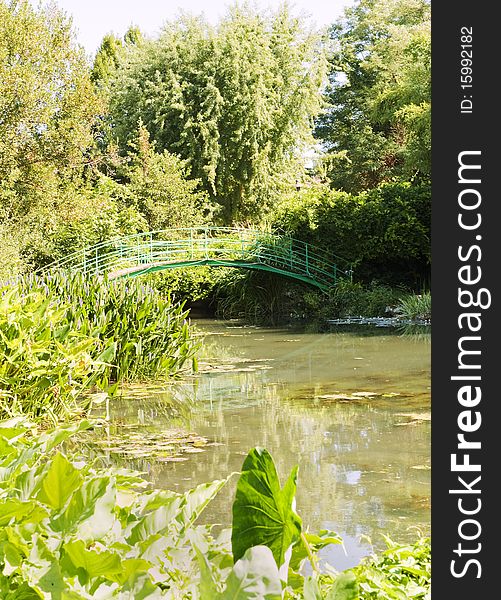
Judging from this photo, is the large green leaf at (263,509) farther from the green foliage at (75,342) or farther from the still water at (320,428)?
the green foliage at (75,342)

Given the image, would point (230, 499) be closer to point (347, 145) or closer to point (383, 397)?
point (383, 397)

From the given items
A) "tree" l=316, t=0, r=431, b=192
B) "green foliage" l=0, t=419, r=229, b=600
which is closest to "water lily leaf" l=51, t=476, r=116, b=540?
"green foliage" l=0, t=419, r=229, b=600

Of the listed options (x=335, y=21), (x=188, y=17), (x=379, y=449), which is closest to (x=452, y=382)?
(x=379, y=449)

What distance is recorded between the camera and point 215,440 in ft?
20.5

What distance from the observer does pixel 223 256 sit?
20.9m

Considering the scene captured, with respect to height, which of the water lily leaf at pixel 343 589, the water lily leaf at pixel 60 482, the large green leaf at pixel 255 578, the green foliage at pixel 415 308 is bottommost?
the water lily leaf at pixel 343 589

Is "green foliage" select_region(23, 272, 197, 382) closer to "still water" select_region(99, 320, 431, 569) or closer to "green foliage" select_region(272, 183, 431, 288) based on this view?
"still water" select_region(99, 320, 431, 569)

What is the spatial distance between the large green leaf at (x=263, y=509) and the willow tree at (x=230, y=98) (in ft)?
81.9

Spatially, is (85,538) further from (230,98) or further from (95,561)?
(230,98)

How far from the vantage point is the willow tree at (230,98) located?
26562 millimetres

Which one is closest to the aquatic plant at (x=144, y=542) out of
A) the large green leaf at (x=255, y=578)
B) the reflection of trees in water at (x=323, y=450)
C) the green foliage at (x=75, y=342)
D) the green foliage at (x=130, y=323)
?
the large green leaf at (x=255, y=578)

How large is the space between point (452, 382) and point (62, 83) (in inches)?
644

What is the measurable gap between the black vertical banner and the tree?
27.5m

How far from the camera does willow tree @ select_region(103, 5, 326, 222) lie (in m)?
26.6
